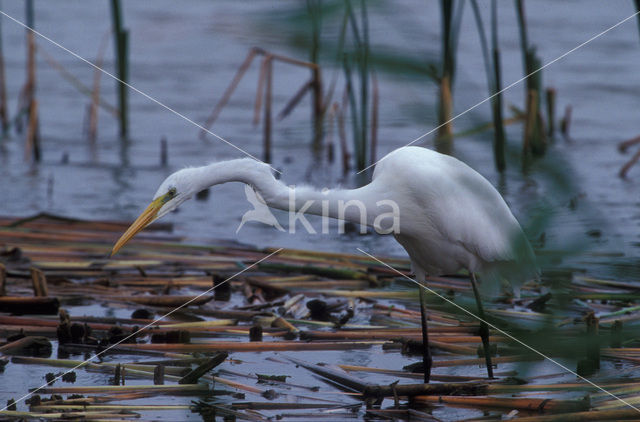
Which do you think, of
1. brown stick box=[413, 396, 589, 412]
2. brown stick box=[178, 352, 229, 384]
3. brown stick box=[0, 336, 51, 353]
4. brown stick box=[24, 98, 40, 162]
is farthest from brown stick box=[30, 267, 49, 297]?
brown stick box=[24, 98, 40, 162]

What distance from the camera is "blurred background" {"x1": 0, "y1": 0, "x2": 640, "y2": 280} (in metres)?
1.17

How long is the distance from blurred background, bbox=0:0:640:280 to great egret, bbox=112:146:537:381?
0.31 meters

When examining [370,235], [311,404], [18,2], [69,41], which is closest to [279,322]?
[311,404]

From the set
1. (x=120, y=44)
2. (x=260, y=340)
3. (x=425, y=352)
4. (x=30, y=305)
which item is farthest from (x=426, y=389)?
(x=120, y=44)

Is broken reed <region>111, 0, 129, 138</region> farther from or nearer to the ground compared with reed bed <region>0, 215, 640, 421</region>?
farther from the ground

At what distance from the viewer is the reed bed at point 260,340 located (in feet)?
9.70

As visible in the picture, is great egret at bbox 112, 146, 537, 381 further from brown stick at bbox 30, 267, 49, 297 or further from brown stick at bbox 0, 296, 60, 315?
brown stick at bbox 30, 267, 49, 297

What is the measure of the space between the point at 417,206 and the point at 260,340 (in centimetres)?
91

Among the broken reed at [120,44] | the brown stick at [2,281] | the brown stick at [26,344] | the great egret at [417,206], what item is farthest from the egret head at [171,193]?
the broken reed at [120,44]

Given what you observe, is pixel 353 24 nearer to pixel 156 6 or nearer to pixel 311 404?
pixel 311 404

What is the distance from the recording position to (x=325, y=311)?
420cm

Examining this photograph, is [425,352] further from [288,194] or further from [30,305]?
[30,305]

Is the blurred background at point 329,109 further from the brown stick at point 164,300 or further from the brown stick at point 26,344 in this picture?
the brown stick at point 26,344

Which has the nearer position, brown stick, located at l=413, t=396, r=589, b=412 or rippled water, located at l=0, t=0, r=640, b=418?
rippled water, located at l=0, t=0, r=640, b=418
